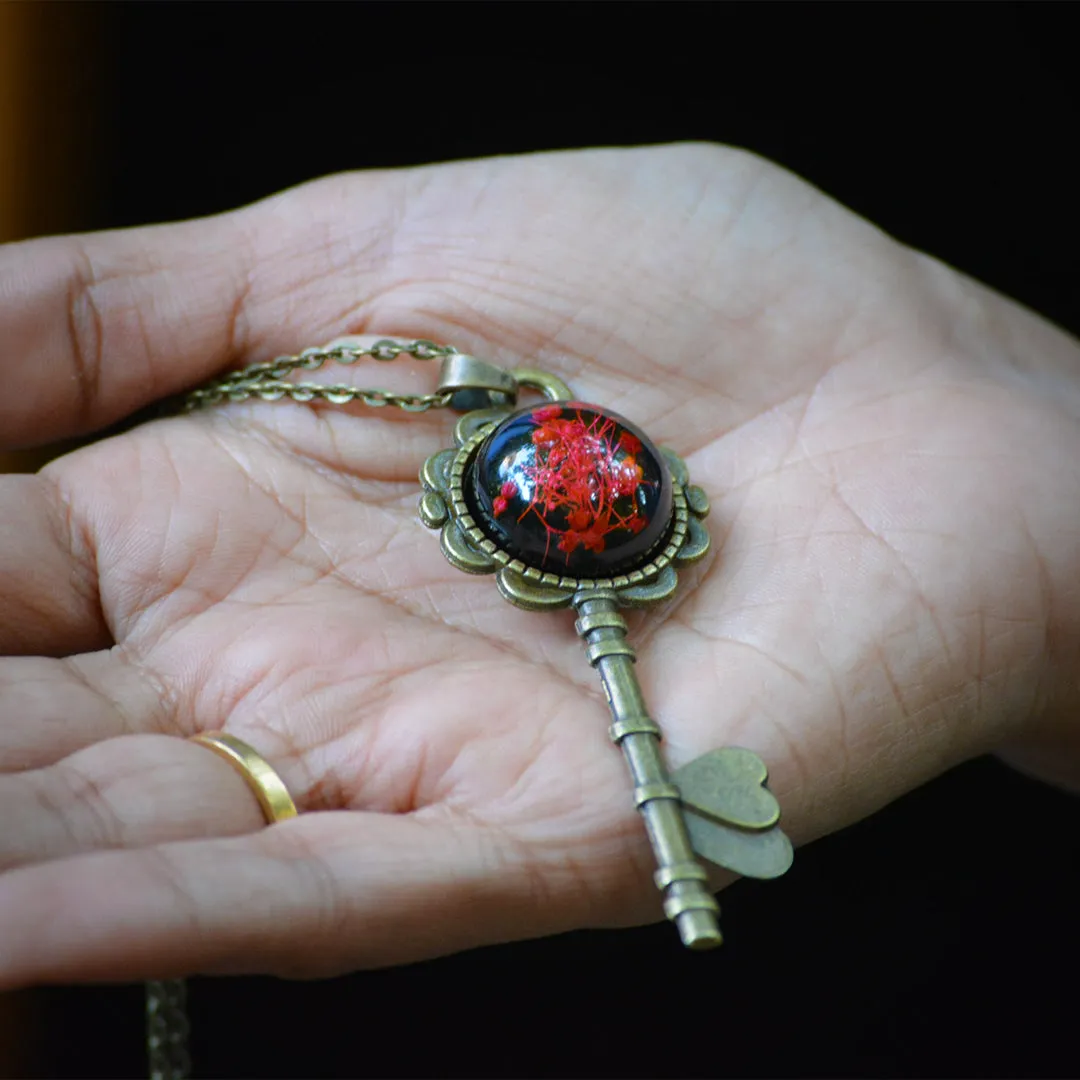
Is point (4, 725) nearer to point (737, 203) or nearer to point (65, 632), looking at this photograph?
point (65, 632)

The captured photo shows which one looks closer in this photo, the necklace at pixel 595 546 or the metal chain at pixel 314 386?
the necklace at pixel 595 546

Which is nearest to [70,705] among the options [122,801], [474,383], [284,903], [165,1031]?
[122,801]

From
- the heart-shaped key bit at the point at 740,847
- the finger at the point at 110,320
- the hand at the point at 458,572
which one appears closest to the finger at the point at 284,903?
the hand at the point at 458,572

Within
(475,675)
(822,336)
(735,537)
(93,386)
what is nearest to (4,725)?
(475,675)

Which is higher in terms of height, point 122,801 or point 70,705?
point 70,705

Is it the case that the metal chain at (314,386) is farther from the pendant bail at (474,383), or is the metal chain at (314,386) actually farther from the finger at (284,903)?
the finger at (284,903)

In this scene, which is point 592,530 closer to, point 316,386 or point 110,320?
point 316,386
